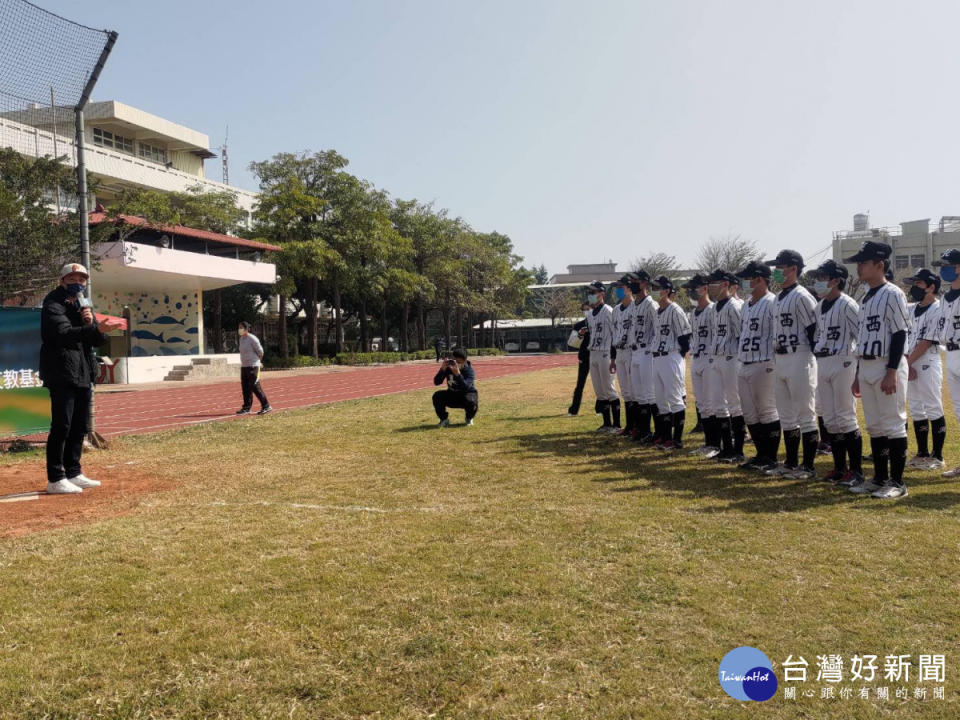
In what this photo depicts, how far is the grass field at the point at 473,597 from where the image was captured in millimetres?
2664

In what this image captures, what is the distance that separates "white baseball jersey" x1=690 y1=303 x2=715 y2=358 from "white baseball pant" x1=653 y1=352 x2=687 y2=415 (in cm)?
36

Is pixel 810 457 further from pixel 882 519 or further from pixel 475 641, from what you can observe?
pixel 475 641

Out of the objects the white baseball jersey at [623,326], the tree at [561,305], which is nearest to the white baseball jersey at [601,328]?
the white baseball jersey at [623,326]

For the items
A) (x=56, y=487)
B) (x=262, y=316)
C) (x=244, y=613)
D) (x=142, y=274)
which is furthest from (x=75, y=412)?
(x=262, y=316)

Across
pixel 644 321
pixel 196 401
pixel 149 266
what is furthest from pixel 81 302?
pixel 149 266

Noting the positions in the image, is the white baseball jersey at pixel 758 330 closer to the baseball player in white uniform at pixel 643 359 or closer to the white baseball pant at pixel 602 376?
the baseball player in white uniform at pixel 643 359

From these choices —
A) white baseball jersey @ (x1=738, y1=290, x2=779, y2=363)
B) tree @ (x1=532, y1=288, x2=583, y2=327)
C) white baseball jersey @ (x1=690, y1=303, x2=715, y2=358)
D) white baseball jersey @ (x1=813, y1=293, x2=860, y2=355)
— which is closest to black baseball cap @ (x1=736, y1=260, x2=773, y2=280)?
white baseball jersey @ (x1=738, y1=290, x2=779, y2=363)

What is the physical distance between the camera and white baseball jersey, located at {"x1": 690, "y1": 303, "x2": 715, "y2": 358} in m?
7.99

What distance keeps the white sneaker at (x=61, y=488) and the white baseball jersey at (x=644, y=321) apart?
268 inches

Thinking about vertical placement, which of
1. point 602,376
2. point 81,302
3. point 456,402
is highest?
point 81,302

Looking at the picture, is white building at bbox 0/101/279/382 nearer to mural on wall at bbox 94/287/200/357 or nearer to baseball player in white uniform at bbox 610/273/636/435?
mural on wall at bbox 94/287/200/357

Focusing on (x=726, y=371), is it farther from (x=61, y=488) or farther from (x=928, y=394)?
(x=61, y=488)

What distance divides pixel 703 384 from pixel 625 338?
64.8 inches

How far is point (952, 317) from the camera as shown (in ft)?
23.3
